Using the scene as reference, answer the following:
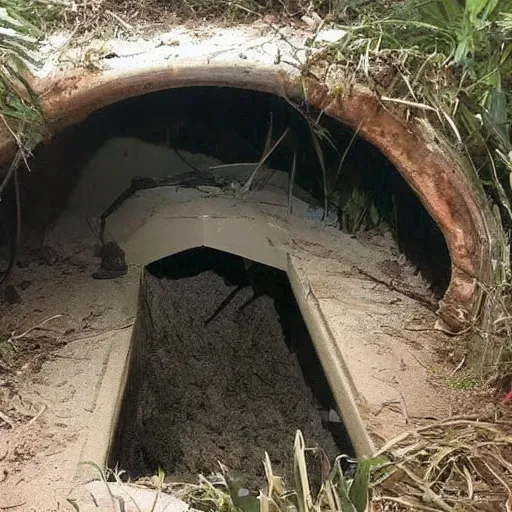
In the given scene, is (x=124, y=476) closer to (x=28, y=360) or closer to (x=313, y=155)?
(x=28, y=360)

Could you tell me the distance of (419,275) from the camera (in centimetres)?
308

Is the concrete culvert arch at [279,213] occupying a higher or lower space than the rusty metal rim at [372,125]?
lower

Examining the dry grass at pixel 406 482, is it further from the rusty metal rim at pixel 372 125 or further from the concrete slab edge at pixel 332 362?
the rusty metal rim at pixel 372 125

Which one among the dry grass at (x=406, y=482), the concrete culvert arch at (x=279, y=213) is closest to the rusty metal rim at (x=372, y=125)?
the concrete culvert arch at (x=279, y=213)

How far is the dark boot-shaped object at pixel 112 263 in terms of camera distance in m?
3.17

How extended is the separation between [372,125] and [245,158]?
6.26 feet

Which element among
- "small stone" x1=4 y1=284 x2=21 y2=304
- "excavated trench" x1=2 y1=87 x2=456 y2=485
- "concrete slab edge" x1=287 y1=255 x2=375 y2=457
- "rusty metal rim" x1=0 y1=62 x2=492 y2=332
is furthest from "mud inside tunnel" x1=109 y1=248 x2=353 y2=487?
"rusty metal rim" x1=0 y1=62 x2=492 y2=332

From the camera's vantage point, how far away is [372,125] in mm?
2307

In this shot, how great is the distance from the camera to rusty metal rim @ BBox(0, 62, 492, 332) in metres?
2.25

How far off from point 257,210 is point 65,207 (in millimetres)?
989

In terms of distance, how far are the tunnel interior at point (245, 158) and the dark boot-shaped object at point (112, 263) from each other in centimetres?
38

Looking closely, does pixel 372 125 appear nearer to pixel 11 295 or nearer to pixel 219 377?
pixel 11 295

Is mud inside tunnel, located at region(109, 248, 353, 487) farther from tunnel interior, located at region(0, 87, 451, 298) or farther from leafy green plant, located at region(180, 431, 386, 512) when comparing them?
leafy green plant, located at region(180, 431, 386, 512)

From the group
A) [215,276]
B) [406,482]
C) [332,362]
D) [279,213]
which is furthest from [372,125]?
[215,276]
